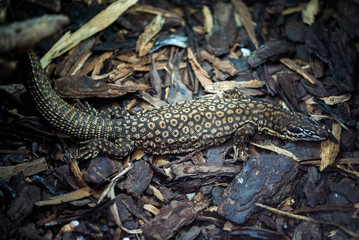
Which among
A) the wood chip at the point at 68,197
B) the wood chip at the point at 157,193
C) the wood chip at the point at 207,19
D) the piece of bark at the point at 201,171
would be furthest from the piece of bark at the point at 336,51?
the wood chip at the point at 68,197

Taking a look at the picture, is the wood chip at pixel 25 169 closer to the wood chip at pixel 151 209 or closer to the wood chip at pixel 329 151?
the wood chip at pixel 151 209

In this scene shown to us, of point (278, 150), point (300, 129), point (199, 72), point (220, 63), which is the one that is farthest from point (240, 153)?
point (220, 63)

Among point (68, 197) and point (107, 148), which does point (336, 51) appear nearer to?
point (107, 148)

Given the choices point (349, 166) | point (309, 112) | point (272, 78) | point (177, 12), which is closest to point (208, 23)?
point (177, 12)

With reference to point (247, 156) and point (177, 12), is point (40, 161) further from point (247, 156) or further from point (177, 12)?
point (177, 12)

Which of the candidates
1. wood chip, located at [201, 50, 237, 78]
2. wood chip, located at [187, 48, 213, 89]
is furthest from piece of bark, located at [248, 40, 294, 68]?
wood chip, located at [187, 48, 213, 89]

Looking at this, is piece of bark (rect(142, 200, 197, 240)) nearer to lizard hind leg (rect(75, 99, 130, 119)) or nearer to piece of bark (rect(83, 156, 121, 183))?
piece of bark (rect(83, 156, 121, 183))
